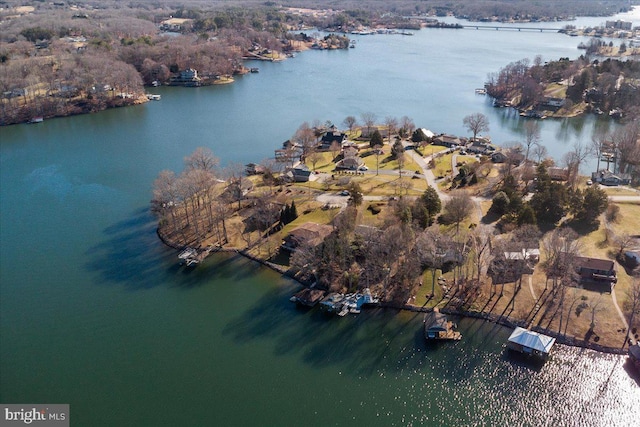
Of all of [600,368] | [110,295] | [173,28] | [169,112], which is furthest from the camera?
[173,28]

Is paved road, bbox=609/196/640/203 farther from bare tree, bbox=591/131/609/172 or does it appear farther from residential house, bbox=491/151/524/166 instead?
residential house, bbox=491/151/524/166

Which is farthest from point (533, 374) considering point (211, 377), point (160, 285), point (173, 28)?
point (173, 28)

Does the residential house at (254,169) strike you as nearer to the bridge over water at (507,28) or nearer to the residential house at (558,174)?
the residential house at (558,174)

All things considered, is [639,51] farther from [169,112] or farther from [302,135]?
[169,112]

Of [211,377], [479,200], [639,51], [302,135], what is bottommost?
[211,377]

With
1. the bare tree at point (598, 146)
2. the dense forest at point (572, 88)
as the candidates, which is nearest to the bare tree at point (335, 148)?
the bare tree at point (598, 146)

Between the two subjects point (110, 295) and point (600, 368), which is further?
point (110, 295)

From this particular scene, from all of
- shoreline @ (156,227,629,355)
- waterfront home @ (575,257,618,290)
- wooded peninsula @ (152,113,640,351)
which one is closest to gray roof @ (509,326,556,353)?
shoreline @ (156,227,629,355)

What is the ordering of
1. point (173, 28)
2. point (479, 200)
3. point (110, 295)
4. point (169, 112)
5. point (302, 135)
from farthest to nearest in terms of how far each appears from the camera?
1. point (173, 28)
2. point (169, 112)
3. point (302, 135)
4. point (479, 200)
5. point (110, 295)
